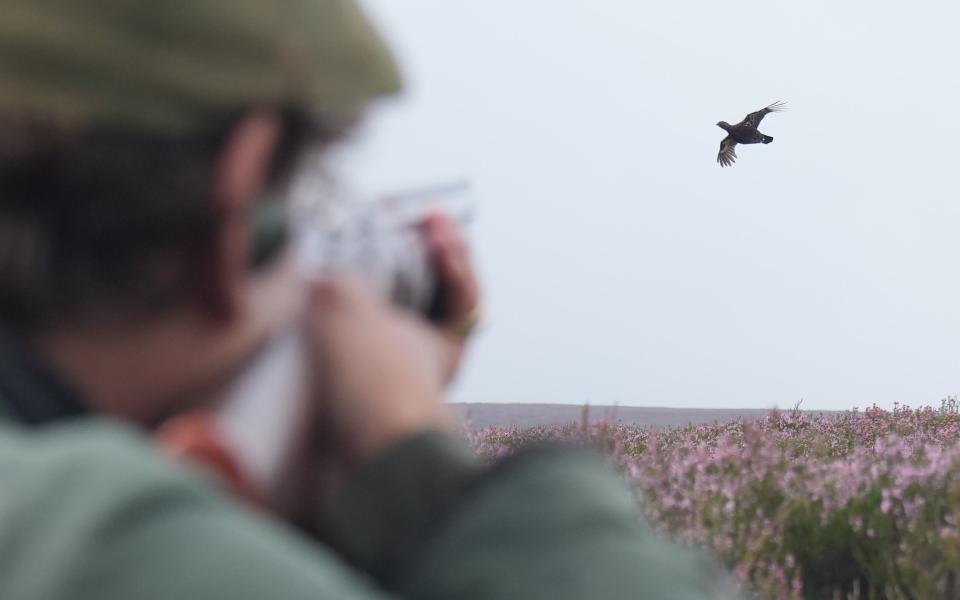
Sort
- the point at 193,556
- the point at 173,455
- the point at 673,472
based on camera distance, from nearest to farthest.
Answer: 1. the point at 193,556
2. the point at 173,455
3. the point at 673,472

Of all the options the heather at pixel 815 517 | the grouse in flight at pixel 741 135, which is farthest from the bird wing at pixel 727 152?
the heather at pixel 815 517

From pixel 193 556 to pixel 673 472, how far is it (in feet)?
13.6

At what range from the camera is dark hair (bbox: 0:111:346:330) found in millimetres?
678

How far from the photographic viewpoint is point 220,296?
705mm

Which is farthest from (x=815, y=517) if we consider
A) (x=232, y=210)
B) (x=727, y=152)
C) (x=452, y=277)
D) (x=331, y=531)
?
(x=727, y=152)

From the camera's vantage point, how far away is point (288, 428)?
2.59ft

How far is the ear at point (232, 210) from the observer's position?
2.30 ft

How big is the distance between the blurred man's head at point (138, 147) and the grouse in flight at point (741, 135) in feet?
45.4

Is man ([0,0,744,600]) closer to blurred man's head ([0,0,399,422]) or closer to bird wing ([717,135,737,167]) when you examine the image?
blurred man's head ([0,0,399,422])

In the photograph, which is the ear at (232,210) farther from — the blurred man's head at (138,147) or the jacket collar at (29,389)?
the jacket collar at (29,389)

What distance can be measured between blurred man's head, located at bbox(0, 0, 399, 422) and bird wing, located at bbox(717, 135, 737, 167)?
552 inches

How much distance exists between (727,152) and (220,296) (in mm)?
14087

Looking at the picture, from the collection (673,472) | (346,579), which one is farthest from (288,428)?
(673,472)

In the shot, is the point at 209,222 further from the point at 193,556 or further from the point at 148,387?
the point at 193,556
